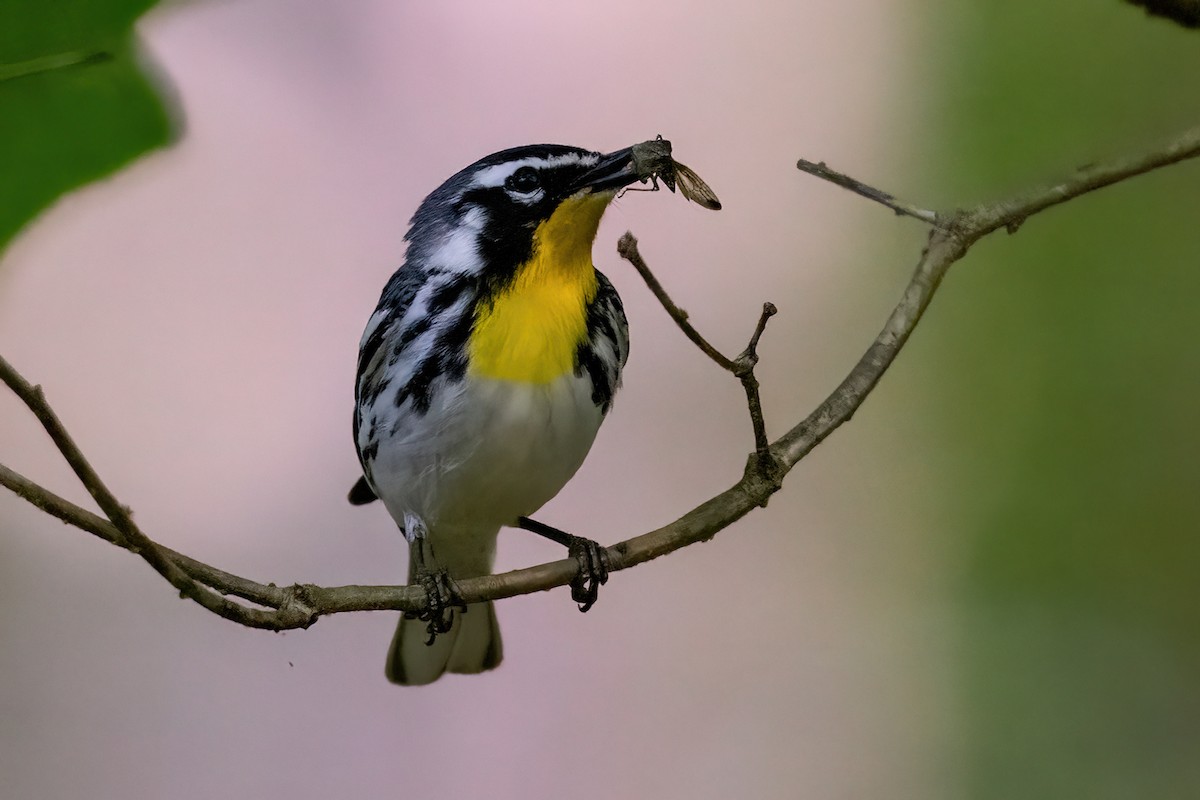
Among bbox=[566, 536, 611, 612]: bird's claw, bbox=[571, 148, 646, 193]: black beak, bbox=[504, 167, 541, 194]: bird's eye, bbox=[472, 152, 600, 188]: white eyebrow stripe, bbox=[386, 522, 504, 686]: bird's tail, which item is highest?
bbox=[472, 152, 600, 188]: white eyebrow stripe

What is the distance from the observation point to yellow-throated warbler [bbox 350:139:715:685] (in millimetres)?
929

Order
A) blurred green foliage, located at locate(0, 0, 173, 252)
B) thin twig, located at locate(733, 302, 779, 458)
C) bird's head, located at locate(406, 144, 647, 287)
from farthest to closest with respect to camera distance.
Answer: bird's head, located at locate(406, 144, 647, 287) < thin twig, located at locate(733, 302, 779, 458) < blurred green foliage, located at locate(0, 0, 173, 252)

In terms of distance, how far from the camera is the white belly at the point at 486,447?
3.09 ft

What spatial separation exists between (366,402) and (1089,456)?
4.07ft

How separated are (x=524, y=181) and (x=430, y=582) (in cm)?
34

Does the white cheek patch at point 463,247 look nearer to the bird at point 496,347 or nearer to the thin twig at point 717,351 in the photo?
the bird at point 496,347

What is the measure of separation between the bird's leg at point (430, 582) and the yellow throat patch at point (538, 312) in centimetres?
18

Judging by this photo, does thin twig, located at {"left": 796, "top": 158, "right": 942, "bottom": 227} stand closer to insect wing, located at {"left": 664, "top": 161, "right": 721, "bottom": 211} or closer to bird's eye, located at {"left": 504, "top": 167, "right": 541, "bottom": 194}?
insect wing, located at {"left": 664, "top": 161, "right": 721, "bottom": 211}

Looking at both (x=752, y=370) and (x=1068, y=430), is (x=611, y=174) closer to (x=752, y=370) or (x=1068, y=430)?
(x=752, y=370)

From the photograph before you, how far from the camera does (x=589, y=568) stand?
38.9 inches

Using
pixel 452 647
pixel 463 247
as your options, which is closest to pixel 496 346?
pixel 463 247

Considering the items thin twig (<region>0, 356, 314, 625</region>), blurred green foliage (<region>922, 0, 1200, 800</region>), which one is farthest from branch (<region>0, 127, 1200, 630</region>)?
blurred green foliage (<region>922, 0, 1200, 800</region>)

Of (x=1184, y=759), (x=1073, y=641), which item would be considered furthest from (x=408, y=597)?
(x=1073, y=641)

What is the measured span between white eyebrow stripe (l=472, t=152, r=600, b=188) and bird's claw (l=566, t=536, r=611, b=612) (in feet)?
1.08
